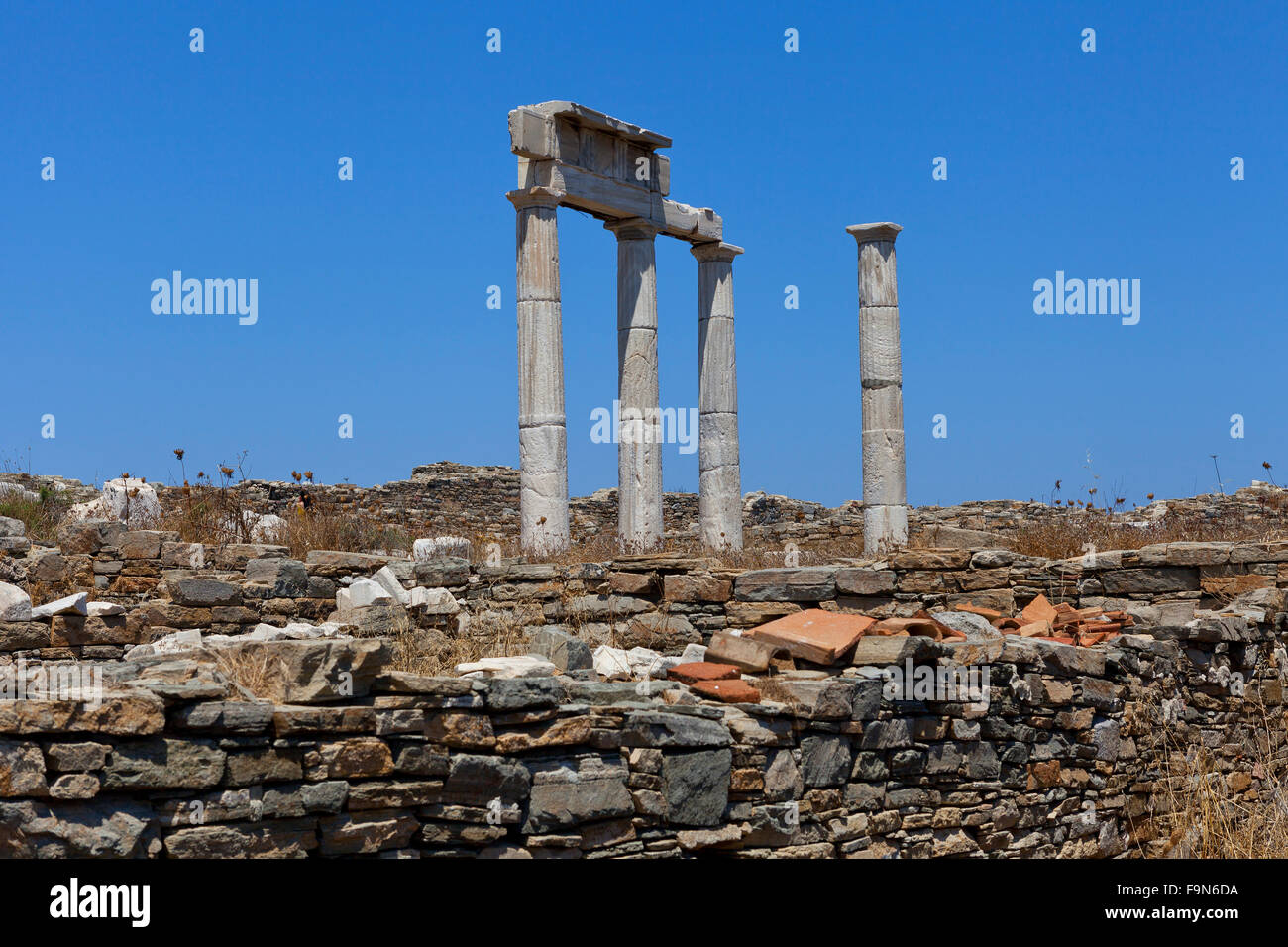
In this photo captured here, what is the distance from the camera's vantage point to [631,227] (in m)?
18.6

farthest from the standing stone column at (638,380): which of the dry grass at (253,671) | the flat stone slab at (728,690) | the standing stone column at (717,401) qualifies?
the dry grass at (253,671)

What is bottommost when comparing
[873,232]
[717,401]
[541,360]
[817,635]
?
[817,635]

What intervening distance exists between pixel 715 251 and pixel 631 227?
185 cm

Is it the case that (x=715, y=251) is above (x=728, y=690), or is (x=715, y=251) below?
above

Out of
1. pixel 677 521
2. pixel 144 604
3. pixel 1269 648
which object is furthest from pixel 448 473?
pixel 1269 648

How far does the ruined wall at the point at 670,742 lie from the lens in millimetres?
4484

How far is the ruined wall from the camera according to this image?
4.48 m

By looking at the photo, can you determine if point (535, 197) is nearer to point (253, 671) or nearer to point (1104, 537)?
point (1104, 537)

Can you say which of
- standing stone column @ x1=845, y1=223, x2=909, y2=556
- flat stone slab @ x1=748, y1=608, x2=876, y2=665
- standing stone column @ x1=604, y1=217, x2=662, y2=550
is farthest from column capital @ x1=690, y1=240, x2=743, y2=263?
flat stone slab @ x1=748, y1=608, x2=876, y2=665

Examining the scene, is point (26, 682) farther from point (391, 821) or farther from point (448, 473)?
point (448, 473)

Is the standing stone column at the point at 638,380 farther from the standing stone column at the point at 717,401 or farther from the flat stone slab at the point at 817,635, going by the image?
the flat stone slab at the point at 817,635

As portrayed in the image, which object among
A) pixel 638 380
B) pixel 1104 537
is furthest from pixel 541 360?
pixel 1104 537
